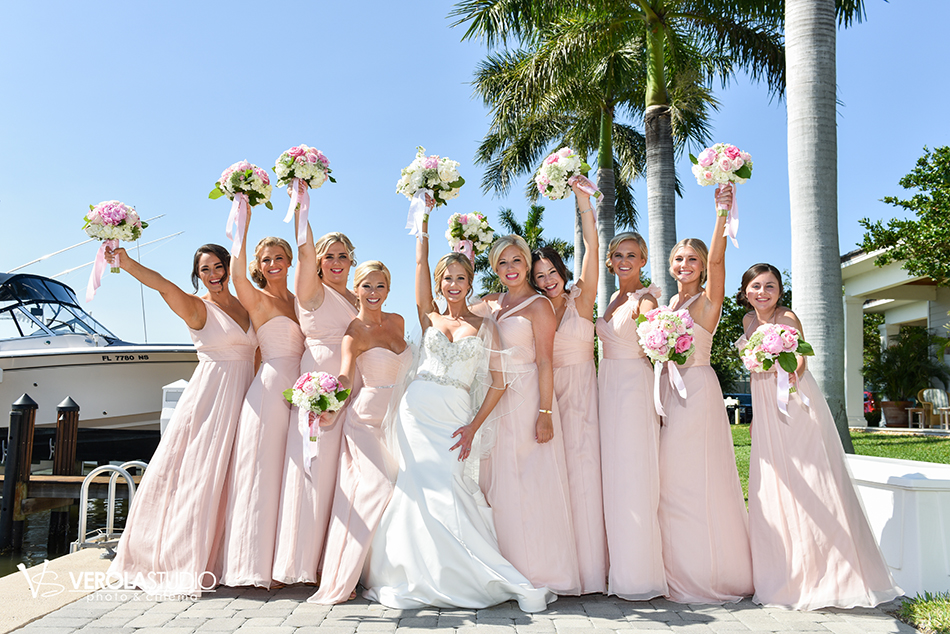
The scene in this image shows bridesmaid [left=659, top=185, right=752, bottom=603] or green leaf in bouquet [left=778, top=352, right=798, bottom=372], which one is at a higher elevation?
green leaf in bouquet [left=778, top=352, right=798, bottom=372]

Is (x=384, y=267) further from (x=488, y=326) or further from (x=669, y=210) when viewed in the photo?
(x=669, y=210)

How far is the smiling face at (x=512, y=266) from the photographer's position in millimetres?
5332

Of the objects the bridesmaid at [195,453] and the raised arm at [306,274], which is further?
the raised arm at [306,274]

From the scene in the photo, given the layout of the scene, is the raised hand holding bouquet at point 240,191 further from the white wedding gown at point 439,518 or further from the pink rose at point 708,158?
the pink rose at point 708,158

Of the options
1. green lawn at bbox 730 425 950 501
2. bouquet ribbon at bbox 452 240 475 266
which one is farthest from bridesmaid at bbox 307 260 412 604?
green lawn at bbox 730 425 950 501

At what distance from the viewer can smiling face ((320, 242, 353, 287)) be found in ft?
18.6

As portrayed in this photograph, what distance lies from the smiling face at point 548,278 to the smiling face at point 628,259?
19.4 inches

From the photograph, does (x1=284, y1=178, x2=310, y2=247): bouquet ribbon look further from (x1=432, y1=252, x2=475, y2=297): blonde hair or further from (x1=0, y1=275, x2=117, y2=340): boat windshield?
(x1=0, y1=275, x2=117, y2=340): boat windshield

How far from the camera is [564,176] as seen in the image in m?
5.48

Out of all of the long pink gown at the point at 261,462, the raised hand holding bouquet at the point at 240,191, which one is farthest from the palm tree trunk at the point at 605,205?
the raised hand holding bouquet at the point at 240,191

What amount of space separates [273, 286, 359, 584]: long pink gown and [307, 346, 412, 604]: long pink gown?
10cm

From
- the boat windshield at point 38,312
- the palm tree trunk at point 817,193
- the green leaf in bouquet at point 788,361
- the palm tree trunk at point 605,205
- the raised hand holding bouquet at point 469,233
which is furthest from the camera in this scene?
the palm tree trunk at point 605,205

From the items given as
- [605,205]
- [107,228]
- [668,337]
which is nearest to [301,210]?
[107,228]

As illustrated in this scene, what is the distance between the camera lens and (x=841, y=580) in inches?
181
